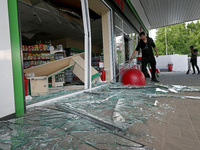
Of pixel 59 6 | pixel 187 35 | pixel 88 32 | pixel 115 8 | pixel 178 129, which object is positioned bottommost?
pixel 178 129

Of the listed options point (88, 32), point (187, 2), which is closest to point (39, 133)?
point (88, 32)

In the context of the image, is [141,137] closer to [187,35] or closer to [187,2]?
[187,2]

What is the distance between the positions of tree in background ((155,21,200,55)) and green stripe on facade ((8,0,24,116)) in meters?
27.0

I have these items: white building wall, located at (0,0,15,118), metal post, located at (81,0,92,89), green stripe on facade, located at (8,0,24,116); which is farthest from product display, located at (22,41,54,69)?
white building wall, located at (0,0,15,118)

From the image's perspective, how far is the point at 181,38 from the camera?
2373 cm

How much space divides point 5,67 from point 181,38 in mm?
28283

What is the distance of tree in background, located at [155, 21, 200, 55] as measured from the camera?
2239 cm

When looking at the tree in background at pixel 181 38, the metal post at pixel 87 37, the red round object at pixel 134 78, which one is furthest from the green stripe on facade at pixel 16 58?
the tree in background at pixel 181 38

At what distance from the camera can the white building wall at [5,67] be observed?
4.55 feet

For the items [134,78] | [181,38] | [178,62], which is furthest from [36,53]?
[181,38]

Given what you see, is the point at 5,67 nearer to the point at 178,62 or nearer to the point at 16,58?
the point at 16,58

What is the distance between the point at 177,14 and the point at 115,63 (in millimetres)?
8472

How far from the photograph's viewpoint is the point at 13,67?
152 centimetres

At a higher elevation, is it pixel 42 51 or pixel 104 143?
pixel 42 51
